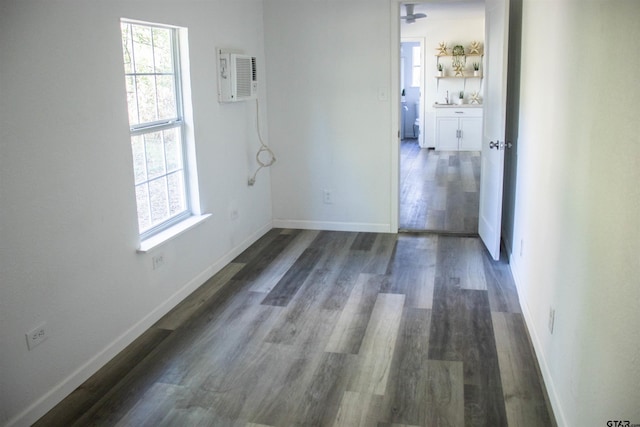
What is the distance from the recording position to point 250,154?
5.35 metres

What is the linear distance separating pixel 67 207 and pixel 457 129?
8.86 m

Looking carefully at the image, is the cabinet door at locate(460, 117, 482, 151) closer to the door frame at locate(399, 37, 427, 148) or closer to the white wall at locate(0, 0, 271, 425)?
the door frame at locate(399, 37, 427, 148)

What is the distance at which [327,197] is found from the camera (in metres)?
5.81

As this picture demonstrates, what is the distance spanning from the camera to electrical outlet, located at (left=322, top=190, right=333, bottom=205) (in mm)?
5797

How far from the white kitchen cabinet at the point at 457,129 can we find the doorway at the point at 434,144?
0.04 m

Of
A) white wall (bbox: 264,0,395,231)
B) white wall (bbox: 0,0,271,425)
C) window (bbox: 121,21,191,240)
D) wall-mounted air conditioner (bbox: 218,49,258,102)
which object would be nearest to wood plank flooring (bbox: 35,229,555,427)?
white wall (bbox: 0,0,271,425)

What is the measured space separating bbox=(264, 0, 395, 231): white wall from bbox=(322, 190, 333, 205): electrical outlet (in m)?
0.03

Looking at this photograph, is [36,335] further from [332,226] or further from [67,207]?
[332,226]

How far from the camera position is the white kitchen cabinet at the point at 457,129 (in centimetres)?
1073

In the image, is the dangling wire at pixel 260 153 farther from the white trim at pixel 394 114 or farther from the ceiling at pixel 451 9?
the ceiling at pixel 451 9

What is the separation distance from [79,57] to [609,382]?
8.77 feet

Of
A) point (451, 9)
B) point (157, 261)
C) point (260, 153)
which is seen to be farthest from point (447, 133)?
point (157, 261)

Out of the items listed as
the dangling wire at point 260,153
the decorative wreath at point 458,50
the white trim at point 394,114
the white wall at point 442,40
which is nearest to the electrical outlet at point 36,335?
the dangling wire at point 260,153

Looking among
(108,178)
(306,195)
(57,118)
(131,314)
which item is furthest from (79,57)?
(306,195)
